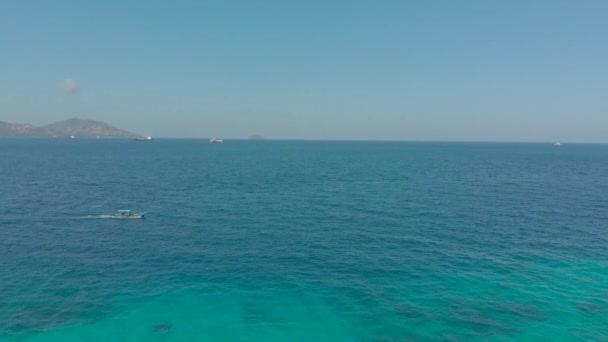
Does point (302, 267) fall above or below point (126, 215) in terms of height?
below

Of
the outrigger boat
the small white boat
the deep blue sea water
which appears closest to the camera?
the deep blue sea water

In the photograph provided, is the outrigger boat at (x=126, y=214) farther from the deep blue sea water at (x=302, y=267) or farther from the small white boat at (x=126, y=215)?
the deep blue sea water at (x=302, y=267)

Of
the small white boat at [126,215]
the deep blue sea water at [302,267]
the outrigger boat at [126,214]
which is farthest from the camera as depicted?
the outrigger boat at [126,214]

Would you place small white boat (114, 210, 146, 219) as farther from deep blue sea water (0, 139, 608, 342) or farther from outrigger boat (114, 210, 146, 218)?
deep blue sea water (0, 139, 608, 342)

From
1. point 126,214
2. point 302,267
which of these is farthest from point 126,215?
point 302,267

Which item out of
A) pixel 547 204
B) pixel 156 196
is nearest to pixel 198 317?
pixel 156 196

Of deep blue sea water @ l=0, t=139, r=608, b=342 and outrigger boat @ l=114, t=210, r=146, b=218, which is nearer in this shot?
deep blue sea water @ l=0, t=139, r=608, b=342

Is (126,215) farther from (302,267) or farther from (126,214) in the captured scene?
(302,267)

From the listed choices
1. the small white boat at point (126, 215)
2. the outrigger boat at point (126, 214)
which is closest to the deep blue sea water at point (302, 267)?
the small white boat at point (126, 215)

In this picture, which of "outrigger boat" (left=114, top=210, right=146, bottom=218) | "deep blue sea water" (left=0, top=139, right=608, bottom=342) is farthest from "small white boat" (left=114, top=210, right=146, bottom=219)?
"deep blue sea water" (left=0, top=139, right=608, bottom=342)

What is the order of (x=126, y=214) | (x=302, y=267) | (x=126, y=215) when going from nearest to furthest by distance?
(x=302, y=267) < (x=126, y=215) < (x=126, y=214)
